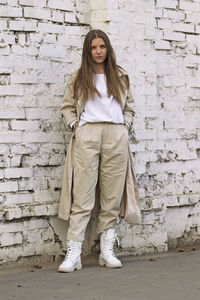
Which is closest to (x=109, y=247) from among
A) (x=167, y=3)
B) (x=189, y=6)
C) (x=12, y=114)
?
(x=12, y=114)

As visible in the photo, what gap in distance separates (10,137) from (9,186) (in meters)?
0.42

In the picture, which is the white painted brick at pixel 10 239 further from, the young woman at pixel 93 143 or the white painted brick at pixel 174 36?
the white painted brick at pixel 174 36

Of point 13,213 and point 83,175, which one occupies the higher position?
point 83,175

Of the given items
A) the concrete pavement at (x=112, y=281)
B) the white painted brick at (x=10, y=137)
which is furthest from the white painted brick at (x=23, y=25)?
the concrete pavement at (x=112, y=281)

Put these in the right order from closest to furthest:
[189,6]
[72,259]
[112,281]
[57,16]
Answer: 1. [112,281]
2. [72,259]
3. [57,16]
4. [189,6]

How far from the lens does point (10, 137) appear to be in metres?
5.41

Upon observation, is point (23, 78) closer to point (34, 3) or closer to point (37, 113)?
point (37, 113)

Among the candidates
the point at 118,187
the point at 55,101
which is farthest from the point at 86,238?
the point at 55,101

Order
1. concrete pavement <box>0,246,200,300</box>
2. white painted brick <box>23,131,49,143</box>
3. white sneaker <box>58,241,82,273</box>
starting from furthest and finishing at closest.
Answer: white painted brick <box>23,131,49,143</box>, white sneaker <box>58,241,82,273</box>, concrete pavement <box>0,246,200,300</box>

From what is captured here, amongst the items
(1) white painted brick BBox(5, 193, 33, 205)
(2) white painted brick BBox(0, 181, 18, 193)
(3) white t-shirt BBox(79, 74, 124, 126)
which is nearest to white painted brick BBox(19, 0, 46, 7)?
(3) white t-shirt BBox(79, 74, 124, 126)

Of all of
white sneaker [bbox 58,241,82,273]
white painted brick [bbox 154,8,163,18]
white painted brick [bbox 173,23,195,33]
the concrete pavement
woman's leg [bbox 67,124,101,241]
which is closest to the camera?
the concrete pavement

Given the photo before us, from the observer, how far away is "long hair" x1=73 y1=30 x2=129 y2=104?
5.27 metres

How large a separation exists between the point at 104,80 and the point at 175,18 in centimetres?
141

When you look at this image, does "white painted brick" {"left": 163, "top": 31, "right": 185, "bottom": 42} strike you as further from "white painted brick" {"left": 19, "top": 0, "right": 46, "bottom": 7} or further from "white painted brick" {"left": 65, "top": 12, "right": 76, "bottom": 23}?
"white painted brick" {"left": 19, "top": 0, "right": 46, "bottom": 7}
